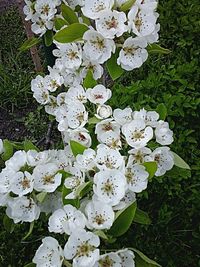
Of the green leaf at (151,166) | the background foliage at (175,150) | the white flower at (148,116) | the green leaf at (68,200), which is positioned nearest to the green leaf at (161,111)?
the white flower at (148,116)

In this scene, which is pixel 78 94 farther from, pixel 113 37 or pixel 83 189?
pixel 83 189

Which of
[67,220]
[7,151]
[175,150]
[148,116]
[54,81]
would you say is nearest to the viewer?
[67,220]

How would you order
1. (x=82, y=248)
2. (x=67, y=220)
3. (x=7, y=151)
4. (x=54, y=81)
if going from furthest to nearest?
(x=54, y=81) < (x=7, y=151) < (x=67, y=220) < (x=82, y=248)

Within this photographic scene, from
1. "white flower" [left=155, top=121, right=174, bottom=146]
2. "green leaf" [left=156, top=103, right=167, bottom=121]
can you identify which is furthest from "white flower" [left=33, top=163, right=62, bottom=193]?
"green leaf" [left=156, top=103, right=167, bottom=121]

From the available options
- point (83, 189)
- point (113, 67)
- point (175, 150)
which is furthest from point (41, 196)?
point (175, 150)

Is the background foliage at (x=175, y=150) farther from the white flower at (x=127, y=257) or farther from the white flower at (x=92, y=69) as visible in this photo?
the white flower at (x=127, y=257)

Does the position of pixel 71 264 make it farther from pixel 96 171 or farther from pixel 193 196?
pixel 193 196
